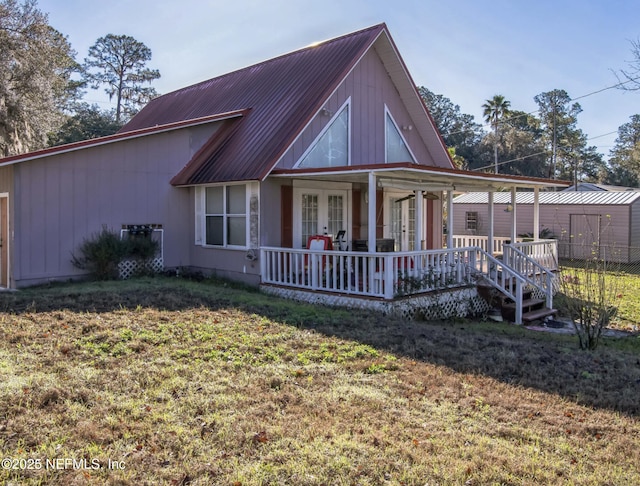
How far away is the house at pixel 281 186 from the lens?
1112 centimetres

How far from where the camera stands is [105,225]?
12.7 meters

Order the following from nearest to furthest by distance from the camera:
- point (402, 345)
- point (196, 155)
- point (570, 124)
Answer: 1. point (402, 345)
2. point (196, 155)
3. point (570, 124)

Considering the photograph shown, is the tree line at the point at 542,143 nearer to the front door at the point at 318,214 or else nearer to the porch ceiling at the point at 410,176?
the porch ceiling at the point at 410,176

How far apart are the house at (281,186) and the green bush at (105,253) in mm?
232

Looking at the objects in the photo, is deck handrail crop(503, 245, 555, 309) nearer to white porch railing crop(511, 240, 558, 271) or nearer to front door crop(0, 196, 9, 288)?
white porch railing crop(511, 240, 558, 271)

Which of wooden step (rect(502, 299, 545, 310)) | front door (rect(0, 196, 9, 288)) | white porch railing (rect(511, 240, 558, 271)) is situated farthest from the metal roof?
front door (rect(0, 196, 9, 288))

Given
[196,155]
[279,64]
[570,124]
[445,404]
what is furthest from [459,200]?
[570,124]

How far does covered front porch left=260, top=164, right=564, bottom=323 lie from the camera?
1001cm

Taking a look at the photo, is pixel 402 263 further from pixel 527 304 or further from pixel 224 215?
pixel 224 215

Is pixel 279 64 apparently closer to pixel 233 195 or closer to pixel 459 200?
pixel 233 195

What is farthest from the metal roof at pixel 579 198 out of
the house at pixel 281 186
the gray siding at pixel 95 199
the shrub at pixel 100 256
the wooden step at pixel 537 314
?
the shrub at pixel 100 256

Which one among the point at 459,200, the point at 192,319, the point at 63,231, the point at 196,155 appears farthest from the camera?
the point at 459,200

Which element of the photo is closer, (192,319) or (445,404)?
(445,404)

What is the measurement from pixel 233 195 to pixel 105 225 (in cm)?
308
